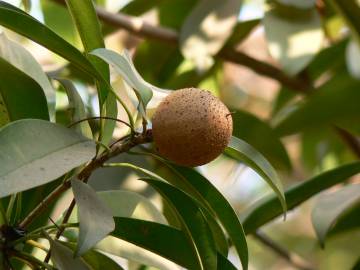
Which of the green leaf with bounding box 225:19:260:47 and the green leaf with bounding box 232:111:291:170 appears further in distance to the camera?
the green leaf with bounding box 225:19:260:47

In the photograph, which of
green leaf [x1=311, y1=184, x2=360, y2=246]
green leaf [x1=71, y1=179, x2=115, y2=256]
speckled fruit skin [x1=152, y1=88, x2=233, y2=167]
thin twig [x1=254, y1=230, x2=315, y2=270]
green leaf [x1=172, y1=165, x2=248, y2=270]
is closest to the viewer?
green leaf [x1=71, y1=179, x2=115, y2=256]

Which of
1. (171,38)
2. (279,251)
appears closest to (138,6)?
(171,38)

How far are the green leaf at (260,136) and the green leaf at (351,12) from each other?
0.21 m

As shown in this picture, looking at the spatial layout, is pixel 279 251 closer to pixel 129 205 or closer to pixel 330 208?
pixel 330 208

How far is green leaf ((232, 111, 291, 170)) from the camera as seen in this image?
1.34 metres

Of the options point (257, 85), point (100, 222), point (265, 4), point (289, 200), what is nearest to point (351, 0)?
point (265, 4)

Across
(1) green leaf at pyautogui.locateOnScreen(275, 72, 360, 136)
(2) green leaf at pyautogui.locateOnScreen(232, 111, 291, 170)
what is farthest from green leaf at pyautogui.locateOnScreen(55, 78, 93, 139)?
(1) green leaf at pyautogui.locateOnScreen(275, 72, 360, 136)

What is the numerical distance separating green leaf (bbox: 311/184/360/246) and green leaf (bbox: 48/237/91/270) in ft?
1.02

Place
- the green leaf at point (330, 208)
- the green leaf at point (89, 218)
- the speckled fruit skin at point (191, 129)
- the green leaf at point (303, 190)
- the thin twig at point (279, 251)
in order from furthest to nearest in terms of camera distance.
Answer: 1. the thin twig at point (279, 251)
2. the green leaf at point (303, 190)
3. the green leaf at point (330, 208)
4. the speckled fruit skin at point (191, 129)
5. the green leaf at point (89, 218)

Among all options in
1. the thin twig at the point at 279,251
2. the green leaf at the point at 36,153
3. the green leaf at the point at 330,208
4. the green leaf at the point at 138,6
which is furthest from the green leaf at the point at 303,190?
the green leaf at the point at 138,6

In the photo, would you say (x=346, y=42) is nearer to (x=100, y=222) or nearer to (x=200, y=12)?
(x=200, y=12)

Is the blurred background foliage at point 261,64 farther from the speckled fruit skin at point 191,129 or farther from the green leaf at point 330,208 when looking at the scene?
the speckled fruit skin at point 191,129

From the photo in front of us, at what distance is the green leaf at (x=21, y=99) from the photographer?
840 millimetres

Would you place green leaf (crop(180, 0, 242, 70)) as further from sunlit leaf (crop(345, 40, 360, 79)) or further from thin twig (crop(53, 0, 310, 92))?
sunlit leaf (crop(345, 40, 360, 79))
